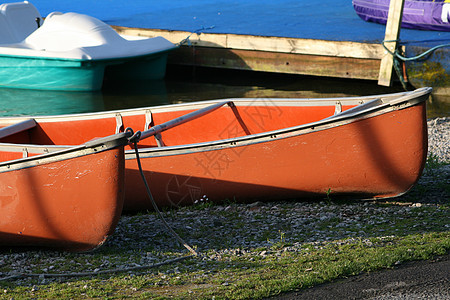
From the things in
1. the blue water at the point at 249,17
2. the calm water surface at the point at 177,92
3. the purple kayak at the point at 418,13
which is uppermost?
the purple kayak at the point at 418,13

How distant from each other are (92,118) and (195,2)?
1370 centimetres

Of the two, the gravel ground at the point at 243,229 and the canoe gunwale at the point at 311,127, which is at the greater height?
the canoe gunwale at the point at 311,127

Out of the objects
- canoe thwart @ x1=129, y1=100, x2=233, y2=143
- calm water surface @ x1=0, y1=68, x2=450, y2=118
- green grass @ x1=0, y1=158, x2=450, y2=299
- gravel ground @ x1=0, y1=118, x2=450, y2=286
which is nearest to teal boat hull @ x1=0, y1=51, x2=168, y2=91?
calm water surface @ x1=0, y1=68, x2=450, y2=118

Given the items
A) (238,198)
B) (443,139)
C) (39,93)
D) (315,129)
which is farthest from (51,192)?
(39,93)

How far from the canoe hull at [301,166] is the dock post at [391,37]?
6665mm

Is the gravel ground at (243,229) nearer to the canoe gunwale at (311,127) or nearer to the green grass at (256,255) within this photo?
the green grass at (256,255)

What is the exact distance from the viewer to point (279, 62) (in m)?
14.1

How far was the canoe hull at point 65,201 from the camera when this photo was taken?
509 centimetres

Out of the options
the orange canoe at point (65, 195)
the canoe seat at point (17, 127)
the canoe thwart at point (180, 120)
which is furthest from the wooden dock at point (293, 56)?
the orange canoe at point (65, 195)

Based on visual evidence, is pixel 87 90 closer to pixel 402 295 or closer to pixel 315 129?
pixel 315 129

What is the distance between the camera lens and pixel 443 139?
9.14 m

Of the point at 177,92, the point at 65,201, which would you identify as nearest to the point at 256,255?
the point at 65,201

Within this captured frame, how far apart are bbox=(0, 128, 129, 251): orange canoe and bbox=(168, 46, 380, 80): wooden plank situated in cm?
915

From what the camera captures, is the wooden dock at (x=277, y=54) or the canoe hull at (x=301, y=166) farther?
the wooden dock at (x=277, y=54)
